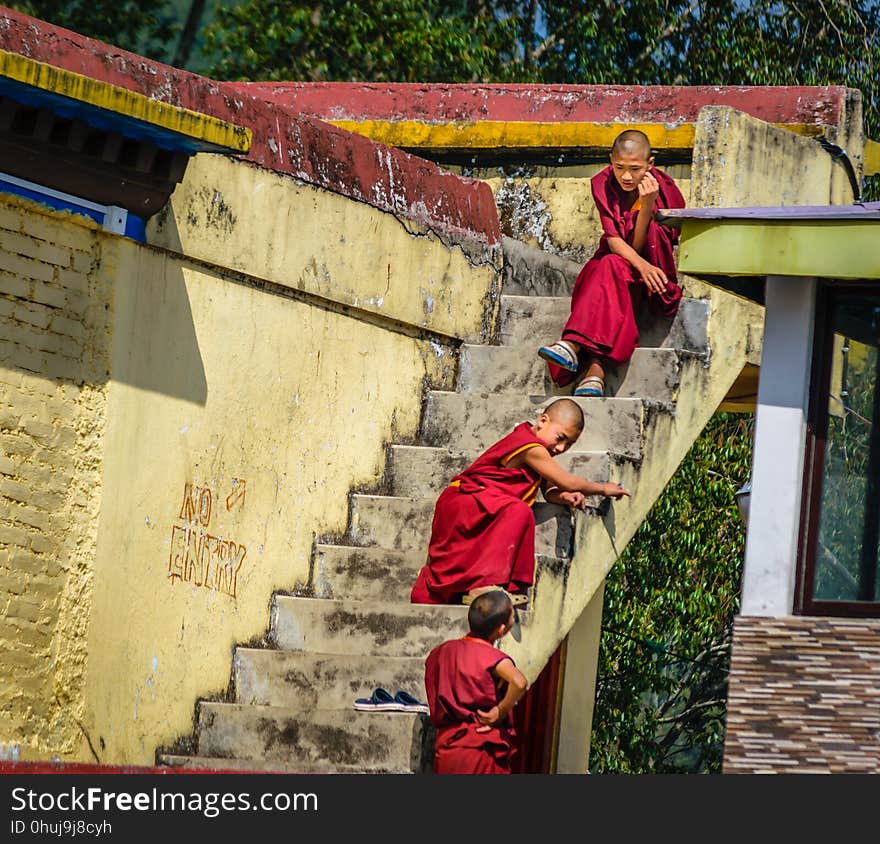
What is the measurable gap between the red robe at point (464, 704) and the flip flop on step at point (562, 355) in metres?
2.08

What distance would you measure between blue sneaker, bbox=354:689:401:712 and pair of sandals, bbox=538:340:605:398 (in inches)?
73.9

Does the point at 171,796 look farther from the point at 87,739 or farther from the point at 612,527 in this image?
the point at 612,527

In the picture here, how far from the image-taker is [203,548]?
793 cm

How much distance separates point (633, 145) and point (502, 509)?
2.11m

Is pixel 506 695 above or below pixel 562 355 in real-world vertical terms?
below

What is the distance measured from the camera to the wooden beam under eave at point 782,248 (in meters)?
6.50

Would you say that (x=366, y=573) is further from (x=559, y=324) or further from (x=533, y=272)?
(x=533, y=272)

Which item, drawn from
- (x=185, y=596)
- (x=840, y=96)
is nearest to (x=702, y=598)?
(x=840, y=96)

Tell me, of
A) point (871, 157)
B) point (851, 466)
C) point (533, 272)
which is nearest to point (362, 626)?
point (851, 466)

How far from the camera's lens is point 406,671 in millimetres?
7676

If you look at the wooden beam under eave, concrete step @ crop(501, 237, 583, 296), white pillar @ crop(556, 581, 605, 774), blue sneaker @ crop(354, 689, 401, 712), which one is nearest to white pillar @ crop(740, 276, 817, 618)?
the wooden beam under eave

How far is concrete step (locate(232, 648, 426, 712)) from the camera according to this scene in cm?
768

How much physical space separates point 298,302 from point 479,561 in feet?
5.15

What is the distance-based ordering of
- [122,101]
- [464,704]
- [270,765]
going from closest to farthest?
[464,704], [122,101], [270,765]
